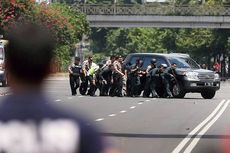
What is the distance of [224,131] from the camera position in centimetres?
1881

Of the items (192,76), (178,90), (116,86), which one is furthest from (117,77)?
(192,76)

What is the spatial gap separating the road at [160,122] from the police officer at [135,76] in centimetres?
108

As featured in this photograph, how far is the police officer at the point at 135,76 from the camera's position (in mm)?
32750

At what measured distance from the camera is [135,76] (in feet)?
108

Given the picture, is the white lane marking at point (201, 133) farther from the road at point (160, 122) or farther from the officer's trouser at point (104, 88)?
the officer's trouser at point (104, 88)

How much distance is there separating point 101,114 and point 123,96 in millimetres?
10465

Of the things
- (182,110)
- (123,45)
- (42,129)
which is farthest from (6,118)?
(123,45)

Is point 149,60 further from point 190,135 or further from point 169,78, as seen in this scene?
point 190,135

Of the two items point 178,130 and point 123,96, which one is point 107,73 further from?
point 178,130

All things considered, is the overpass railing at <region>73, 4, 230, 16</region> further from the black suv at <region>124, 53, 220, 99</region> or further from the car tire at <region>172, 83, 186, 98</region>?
the car tire at <region>172, 83, 186, 98</region>

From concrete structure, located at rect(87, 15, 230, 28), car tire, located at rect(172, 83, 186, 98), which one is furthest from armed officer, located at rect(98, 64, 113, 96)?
concrete structure, located at rect(87, 15, 230, 28)

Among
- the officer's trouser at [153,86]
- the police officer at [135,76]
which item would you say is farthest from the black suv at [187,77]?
the officer's trouser at [153,86]

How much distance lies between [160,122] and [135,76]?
1226cm

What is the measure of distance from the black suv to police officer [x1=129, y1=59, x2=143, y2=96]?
55cm
